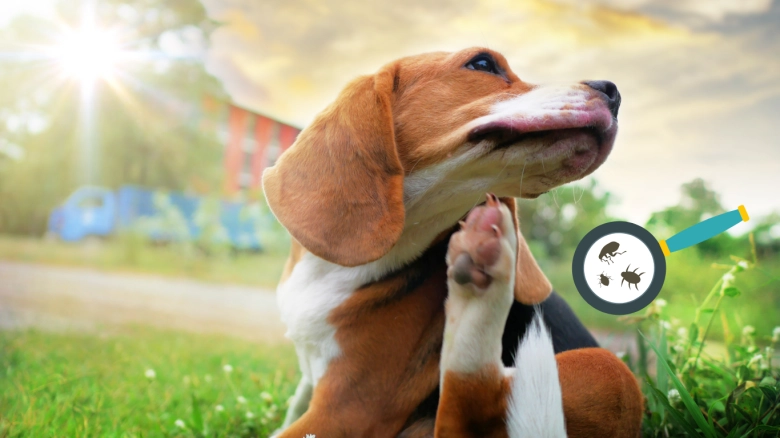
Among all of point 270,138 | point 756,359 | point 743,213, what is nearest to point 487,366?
point 743,213

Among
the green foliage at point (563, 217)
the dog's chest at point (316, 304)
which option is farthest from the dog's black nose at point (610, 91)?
the dog's chest at point (316, 304)

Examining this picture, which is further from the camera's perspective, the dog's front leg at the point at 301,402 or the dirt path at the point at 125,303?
the dirt path at the point at 125,303

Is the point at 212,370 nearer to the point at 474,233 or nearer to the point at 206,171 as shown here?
the point at 474,233

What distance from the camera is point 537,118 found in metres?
1.28

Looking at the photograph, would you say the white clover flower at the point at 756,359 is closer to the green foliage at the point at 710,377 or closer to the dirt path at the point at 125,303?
the green foliage at the point at 710,377

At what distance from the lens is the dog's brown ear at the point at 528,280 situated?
1.47 metres

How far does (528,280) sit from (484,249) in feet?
1.20

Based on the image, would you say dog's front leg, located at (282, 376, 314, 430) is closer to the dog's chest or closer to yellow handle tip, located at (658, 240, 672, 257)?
the dog's chest

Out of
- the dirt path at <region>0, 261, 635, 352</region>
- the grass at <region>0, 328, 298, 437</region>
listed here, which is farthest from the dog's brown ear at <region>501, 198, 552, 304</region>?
the dirt path at <region>0, 261, 635, 352</region>

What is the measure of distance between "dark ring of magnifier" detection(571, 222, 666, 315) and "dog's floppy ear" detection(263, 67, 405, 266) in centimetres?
48

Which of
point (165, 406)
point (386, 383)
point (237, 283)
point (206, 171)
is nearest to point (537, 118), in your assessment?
point (386, 383)

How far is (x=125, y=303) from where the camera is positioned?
4.24 metres

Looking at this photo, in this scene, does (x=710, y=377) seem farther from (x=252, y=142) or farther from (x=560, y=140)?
(x=252, y=142)

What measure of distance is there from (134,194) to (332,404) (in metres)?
5.49
